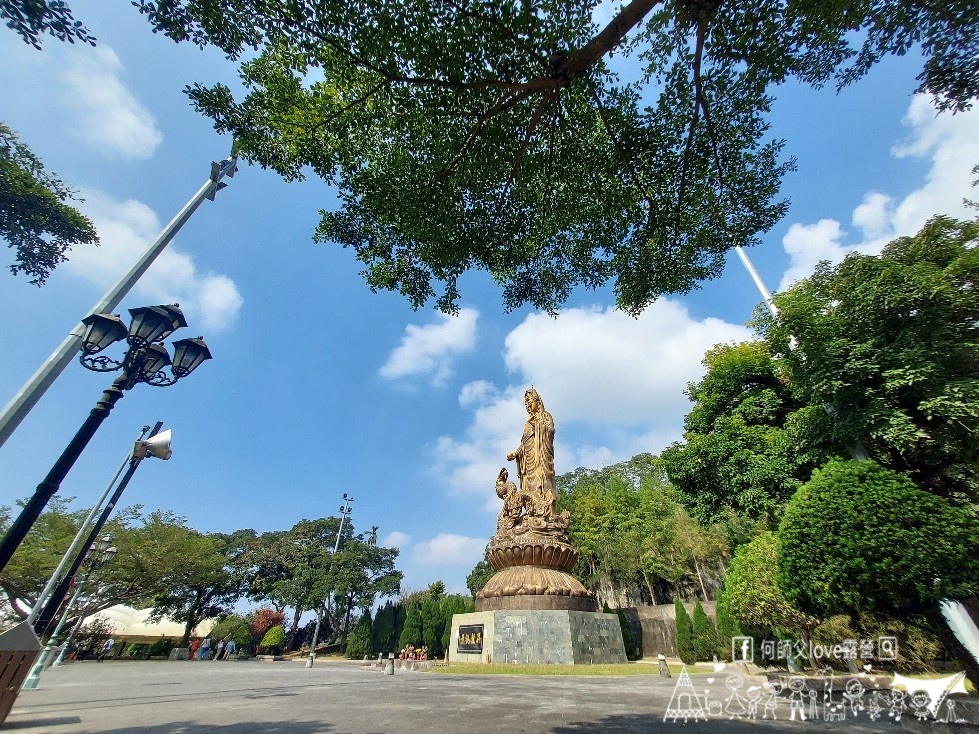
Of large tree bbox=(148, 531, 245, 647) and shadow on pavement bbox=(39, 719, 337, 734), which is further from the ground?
large tree bbox=(148, 531, 245, 647)

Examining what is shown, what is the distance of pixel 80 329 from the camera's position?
4.62 m

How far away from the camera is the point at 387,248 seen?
716cm

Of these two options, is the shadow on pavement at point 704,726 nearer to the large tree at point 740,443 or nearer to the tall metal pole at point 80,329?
the tall metal pole at point 80,329

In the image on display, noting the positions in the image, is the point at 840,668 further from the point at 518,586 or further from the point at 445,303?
the point at 445,303

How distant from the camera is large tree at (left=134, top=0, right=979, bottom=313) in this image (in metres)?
4.92

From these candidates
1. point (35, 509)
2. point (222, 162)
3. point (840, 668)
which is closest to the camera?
point (35, 509)

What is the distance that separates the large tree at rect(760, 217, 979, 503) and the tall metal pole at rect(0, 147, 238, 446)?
11053 millimetres

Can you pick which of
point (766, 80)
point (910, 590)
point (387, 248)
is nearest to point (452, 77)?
point (387, 248)

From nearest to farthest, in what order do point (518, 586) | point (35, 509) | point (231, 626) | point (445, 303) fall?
1. point (35, 509)
2. point (445, 303)
3. point (518, 586)
4. point (231, 626)

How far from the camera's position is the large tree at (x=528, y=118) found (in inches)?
194

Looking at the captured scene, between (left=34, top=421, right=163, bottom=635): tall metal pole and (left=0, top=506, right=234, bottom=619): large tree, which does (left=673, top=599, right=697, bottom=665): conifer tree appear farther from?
(left=0, top=506, right=234, bottom=619): large tree

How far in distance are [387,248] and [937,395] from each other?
9.46 meters

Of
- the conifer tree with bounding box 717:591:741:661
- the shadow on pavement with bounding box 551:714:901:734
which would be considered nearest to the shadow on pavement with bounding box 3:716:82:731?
the shadow on pavement with bounding box 551:714:901:734

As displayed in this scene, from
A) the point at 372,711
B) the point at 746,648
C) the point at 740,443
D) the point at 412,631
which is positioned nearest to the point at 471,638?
the point at 746,648
